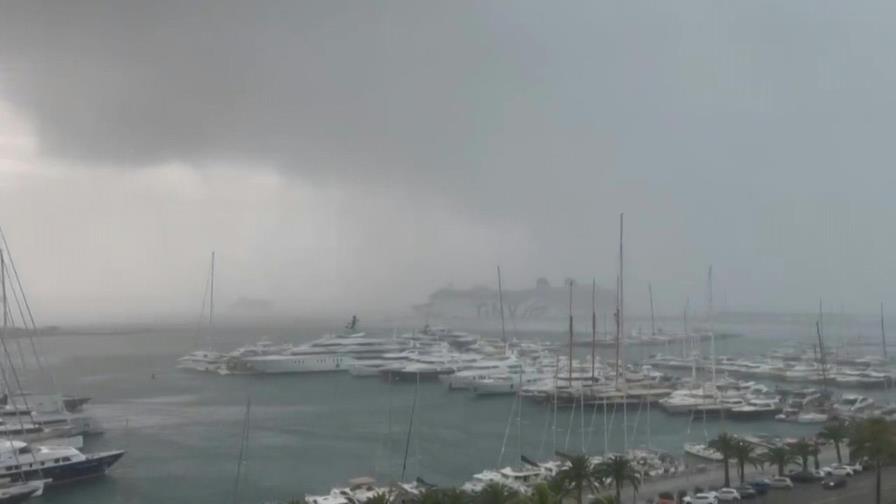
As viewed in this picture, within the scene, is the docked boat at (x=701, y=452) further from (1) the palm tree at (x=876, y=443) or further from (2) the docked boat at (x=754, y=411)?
(2) the docked boat at (x=754, y=411)

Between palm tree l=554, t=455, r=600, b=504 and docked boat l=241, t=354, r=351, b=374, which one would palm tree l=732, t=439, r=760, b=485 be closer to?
palm tree l=554, t=455, r=600, b=504

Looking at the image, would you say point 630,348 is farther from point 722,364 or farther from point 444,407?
point 444,407

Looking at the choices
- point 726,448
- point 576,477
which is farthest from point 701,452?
point 576,477

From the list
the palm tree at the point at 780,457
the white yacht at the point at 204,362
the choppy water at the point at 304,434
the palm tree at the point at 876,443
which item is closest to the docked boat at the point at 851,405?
the choppy water at the point at 304,434

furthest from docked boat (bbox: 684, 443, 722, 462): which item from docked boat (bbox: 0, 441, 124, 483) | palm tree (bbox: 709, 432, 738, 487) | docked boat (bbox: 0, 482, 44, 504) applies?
docked boat (bbox: 0, 482, 44, 504)

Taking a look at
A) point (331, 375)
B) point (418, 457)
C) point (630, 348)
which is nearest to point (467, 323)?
point (630, 348)

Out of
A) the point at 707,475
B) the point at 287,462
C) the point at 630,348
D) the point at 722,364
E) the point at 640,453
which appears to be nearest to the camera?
the point at 707,475

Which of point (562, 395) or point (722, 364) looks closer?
point (562, 395)
